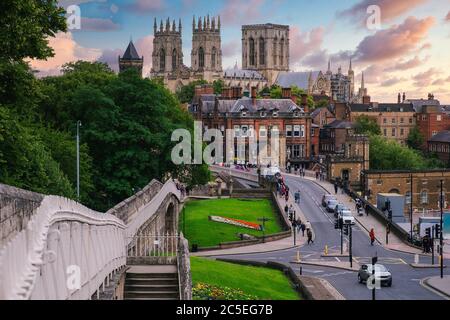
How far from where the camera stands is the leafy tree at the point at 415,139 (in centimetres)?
15262

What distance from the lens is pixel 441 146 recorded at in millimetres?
138875

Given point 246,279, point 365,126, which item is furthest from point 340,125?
point 246,279

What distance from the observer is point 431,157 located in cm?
14012

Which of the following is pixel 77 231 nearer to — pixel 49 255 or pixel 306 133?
pixel 49 255

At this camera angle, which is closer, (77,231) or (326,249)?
(77,231)

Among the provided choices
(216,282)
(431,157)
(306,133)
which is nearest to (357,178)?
(306,133)

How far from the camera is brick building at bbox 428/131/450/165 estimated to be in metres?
→ 135

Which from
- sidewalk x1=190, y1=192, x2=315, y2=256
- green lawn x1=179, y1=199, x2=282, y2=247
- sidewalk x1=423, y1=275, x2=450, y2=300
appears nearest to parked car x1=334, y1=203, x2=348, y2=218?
green lawn x1=179, y1=199, x2=282, y2=247

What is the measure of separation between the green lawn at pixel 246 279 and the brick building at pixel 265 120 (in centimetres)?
7763

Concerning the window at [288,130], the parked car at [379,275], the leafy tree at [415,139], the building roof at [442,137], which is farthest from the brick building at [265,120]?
the parked car at [379,275]

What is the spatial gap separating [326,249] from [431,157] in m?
93.6
